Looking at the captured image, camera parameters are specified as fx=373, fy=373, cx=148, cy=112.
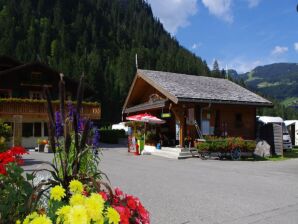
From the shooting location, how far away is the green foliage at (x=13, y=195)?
3.23 m

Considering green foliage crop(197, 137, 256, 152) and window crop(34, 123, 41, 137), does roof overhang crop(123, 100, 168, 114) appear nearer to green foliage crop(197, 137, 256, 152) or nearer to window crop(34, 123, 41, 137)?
green foliage crop(197, 137, 256, 152)

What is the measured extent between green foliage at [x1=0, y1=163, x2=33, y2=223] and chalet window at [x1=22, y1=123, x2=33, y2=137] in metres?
27.7

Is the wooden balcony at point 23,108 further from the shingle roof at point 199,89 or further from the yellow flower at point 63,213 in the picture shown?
the yellow flower at point 63,213

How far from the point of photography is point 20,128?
2822 cm

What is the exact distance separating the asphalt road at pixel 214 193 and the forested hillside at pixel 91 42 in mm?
51903

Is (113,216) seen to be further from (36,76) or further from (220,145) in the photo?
(36,76)

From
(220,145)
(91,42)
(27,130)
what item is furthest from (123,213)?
(91,42)

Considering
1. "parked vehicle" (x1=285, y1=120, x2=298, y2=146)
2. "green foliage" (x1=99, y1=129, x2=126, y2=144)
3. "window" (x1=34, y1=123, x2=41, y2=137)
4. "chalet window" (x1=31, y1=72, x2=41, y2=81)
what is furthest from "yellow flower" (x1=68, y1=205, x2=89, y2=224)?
"parked vehicle" (x1=285, y1=120, x2=298, y2=146)

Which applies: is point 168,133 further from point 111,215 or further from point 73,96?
point 111,215

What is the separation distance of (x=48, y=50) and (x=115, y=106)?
1930 inches

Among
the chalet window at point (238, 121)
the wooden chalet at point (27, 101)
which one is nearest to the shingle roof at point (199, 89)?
the chalet window at point (238, 121)

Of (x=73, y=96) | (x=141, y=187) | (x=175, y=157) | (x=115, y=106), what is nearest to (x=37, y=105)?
(x=73, y=96)

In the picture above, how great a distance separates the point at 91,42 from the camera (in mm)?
125312

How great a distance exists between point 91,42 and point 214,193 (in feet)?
395
